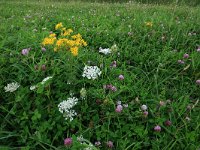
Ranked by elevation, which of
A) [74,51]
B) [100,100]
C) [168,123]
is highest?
[74,51]

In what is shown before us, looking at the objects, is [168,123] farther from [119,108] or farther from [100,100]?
[100,100]

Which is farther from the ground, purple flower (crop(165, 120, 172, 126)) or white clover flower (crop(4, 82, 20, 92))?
white clover flower (crop(4, 82, 20, 92))

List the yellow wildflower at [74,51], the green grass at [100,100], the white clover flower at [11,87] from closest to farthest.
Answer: the green grass at [100,100] → the white clover flower at [11,87] → the yellow wildflower at [74,51]

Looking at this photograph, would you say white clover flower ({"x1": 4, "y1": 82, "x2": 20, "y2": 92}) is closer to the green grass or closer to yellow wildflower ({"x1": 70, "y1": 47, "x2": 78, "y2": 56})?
the green grass

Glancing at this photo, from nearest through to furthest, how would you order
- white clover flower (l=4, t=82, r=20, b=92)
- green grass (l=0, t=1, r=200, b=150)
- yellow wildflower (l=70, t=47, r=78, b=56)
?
green grass (l=0, t=1, r=200, b=150) → white clover flower (l=4, t=82, r=20, b=92) → yellow wildflower (l=70, t=47, r=78, b=56)

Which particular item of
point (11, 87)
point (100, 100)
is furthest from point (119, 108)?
point (11, 87)

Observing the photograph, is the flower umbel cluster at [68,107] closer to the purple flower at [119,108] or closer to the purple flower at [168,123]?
the purple flower at [119,108]

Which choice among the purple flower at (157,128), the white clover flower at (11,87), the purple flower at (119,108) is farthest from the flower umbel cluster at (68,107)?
the purple flower at (157,128)

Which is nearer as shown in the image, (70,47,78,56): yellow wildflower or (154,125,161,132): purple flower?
(154,125,161,132): purple flower

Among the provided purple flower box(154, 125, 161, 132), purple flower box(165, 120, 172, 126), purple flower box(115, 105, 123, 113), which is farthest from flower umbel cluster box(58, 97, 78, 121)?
purple flower box(165, 120, 172, 126)

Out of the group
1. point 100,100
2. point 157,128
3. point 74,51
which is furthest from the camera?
point 74,51

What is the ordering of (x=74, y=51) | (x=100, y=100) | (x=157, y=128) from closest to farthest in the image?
(x=157, y=128) < (x=100, y=100) < (x=74, y=51)

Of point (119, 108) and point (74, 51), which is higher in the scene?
point (74, 51)

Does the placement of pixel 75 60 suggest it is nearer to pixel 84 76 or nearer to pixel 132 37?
pixel 84 76
